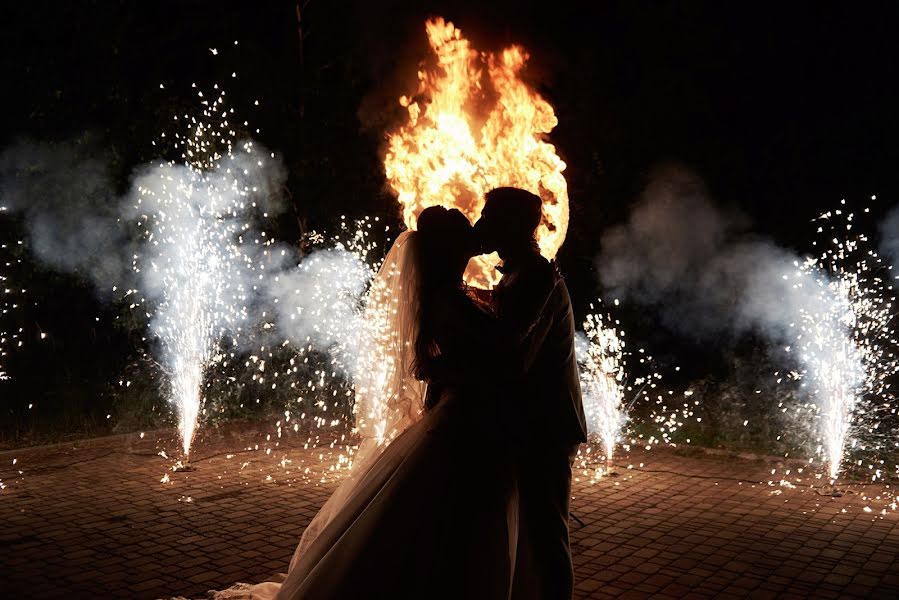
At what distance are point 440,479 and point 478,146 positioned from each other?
137 inches

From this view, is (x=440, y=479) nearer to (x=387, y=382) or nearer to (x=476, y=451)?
(x=476, y=451)

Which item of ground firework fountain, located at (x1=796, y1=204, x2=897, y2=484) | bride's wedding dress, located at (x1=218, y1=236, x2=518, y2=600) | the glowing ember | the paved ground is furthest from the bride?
the glowing ember

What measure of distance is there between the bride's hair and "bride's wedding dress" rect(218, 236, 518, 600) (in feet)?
0.32

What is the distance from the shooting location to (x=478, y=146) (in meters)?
6.31

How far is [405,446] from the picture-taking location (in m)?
3.91

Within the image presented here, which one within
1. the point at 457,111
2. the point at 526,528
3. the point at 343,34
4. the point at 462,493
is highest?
the point at 343,34

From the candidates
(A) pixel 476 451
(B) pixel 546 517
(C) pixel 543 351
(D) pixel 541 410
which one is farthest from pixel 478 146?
(B) pixel 546 517

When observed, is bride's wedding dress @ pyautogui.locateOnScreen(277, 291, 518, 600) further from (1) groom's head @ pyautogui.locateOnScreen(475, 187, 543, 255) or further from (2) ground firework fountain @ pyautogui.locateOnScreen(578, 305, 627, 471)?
(2) ground firework fountain @ pyautogui.locateOnScreen(578, 305, 627, 471)

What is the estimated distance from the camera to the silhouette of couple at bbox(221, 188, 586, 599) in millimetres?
3535

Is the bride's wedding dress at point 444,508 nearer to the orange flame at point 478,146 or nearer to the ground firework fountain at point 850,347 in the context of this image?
the orange flame at point 478,146

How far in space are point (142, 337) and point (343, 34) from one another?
7.16 meters

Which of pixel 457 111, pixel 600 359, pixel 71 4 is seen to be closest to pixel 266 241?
pixel 71 4

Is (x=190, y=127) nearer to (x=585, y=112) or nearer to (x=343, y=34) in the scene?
(x=343, y=34)

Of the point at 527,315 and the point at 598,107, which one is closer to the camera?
the point at 527,315
